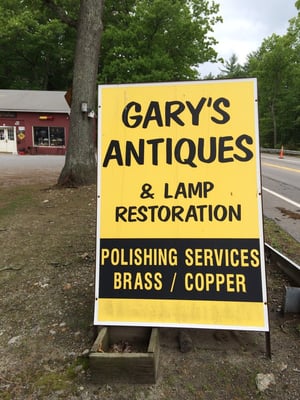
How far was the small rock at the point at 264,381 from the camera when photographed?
213 centimetres

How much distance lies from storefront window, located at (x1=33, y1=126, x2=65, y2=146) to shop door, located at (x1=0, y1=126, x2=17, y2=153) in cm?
171

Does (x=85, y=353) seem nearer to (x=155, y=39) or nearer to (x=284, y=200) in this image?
(x=284, y=200)

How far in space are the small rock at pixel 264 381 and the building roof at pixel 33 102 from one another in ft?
92.6

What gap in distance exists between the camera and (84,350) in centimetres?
253

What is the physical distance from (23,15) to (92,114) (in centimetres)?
3266

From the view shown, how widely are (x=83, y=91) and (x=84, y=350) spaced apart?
299 inches

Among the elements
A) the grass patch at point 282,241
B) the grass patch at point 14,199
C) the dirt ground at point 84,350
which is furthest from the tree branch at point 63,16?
the dirt ground at point 84,350

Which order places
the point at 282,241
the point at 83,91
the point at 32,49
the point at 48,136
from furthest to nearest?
the point at 32,49
the point at 48,136
the point at 83,91
the point at 282,241

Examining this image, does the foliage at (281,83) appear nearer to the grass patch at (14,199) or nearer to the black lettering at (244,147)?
the grass patch at (14,199)

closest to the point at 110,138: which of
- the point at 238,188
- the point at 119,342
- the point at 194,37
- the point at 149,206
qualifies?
the point at 149,206

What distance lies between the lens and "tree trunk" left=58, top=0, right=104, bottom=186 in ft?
29.1

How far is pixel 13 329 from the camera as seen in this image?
2826mm

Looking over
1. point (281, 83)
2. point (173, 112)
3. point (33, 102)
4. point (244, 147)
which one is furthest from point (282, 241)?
point (281, 83)

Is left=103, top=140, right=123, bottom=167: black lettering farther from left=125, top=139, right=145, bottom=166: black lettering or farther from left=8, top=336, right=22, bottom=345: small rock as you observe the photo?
left=8, top=336, right=22, bottom=345: small rock
